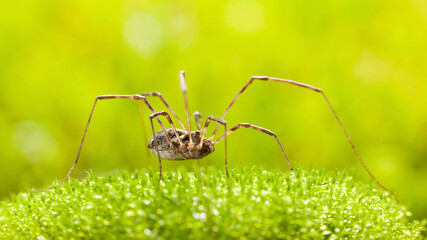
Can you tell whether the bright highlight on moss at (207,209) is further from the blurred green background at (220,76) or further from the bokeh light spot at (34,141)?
the bokeh light spot at (34,141)

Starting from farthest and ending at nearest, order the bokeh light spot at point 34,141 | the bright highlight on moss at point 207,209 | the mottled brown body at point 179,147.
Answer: the bokeh light spot at point 34,141 → the mottled brown body at point 179,147 → the bright highlight on moss at point 207,209

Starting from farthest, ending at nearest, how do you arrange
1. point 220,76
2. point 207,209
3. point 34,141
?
point 34,141 → point 220,76 → point 207,209

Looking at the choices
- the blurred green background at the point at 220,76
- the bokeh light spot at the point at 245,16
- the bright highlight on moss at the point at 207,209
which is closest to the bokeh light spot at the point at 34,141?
the blurred green background at the point at 220,76

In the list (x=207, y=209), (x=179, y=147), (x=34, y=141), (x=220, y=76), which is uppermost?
(x=220, y=76)

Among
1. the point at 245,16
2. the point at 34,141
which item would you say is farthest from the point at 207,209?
the point at 34,141

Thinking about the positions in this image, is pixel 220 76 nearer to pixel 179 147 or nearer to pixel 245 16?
pixel 245 16

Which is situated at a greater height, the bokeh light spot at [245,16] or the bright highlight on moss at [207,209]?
the bokeh light spot at [245,16]

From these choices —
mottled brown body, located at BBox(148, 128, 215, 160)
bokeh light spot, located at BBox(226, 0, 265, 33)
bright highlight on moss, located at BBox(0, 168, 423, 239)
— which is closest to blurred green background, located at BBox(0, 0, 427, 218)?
bokeh light spot, located at BBox(226, 0, 265, 33)
